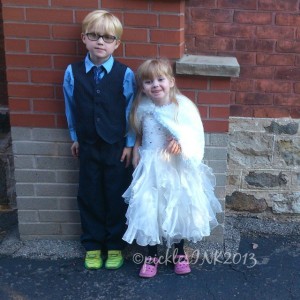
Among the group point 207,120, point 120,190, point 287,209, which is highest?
point 207,120

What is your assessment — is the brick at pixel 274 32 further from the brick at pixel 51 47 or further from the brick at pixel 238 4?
the brick at pixel 51 47

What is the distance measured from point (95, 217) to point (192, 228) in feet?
2.30

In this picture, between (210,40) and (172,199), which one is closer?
(172,199)

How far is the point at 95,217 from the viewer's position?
3.27 meters

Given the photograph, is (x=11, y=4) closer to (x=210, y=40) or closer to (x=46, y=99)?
(x=46, y=99)

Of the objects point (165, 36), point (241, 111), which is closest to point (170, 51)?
point (165, 36)

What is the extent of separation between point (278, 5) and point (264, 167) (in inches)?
47.4

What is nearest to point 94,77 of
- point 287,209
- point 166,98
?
point 166,98

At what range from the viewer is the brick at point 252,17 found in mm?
3387

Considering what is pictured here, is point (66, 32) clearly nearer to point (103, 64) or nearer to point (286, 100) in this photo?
point (103, 64)

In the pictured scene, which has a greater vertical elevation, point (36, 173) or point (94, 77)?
point (94, 77)

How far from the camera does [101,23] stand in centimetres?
281

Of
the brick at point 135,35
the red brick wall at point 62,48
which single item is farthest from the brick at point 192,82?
the brick at point 135,35

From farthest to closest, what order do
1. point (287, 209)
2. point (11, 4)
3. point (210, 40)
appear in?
point (287, 209)
point (210, 40)
point (11, 4)
